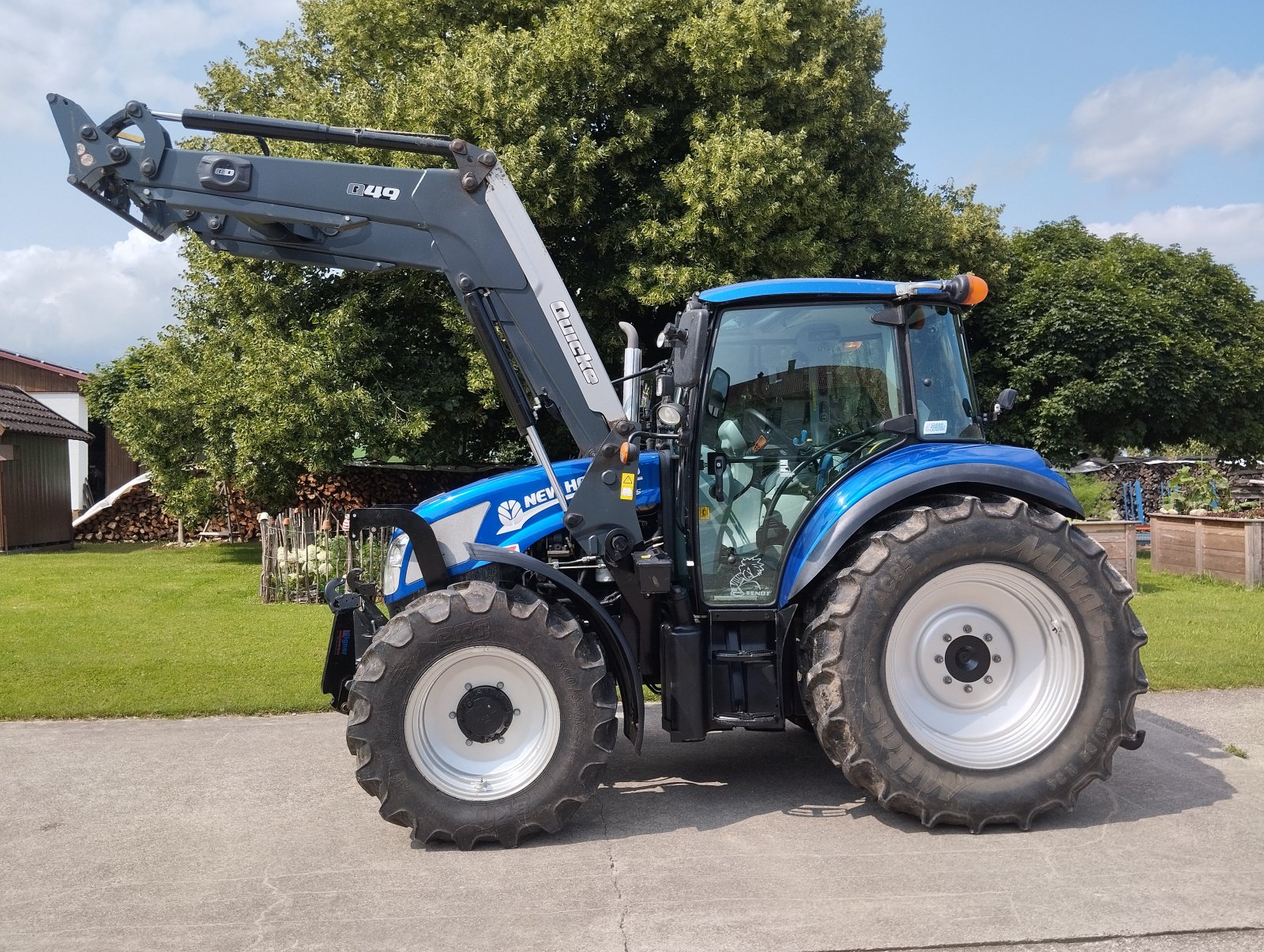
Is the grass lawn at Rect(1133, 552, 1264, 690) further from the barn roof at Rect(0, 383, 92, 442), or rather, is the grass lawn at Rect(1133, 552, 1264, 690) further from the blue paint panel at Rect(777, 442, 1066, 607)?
the barn roof at Rect(0, 383, 92, 442)

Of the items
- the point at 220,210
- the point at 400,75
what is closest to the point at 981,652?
the point at 220,210

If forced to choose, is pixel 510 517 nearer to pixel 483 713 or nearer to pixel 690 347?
pixel 483 713

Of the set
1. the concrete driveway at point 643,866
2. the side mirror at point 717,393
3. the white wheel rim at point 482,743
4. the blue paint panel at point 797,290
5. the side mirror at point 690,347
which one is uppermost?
the blue paint panel at point 797,290

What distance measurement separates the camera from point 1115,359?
65.5ft

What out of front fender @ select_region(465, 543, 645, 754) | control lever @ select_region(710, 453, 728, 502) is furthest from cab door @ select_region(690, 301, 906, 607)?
front fender @ select_region(465, 543, 645, 754)

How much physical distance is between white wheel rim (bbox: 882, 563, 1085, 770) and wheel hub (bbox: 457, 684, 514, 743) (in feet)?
5.98

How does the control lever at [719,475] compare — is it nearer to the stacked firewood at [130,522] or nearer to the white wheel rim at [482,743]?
the white wheel rim at [482,743]

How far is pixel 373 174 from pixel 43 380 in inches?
1060

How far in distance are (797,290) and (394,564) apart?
8.10 feet

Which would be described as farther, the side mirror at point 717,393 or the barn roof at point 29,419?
the barn roof at point 29,419

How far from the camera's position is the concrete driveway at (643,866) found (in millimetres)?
3895

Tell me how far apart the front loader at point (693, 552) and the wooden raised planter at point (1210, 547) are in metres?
9.59

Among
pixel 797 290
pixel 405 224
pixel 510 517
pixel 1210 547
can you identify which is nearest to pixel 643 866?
pixel 510 517

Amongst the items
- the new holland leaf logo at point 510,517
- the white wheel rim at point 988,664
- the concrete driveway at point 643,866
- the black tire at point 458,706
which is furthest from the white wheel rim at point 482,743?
the white wheel rim at point 988,664
